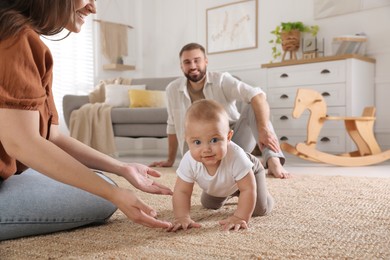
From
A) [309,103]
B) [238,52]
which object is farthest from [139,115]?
[309,103]

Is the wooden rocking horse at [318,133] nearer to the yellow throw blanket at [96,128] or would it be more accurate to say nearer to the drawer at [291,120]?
the drawer at [291,120]

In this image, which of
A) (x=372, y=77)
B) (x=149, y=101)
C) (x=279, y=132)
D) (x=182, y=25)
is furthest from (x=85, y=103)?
(x=372, y=77)

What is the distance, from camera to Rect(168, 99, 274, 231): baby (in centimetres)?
117

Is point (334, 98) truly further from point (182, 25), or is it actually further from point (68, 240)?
point (68, 240)

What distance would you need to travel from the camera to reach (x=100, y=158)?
51.9 inches

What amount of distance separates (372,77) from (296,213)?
10.1ft

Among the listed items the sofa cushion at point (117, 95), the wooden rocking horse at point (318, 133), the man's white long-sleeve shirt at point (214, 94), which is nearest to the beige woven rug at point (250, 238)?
the man's white long-sleeve shirt at point (214, 94)

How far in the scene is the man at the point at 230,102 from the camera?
96.1 inches

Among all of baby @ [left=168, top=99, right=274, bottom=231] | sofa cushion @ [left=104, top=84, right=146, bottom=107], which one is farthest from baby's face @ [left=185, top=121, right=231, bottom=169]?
sofa cushion @ [left=104, top=84, right=146, bottom=107]

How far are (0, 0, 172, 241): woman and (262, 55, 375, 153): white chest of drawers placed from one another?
115 inches

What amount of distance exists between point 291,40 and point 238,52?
0.88 metres

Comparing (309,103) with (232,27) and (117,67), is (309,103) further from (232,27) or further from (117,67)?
(117,67)

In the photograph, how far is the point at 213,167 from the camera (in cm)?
125

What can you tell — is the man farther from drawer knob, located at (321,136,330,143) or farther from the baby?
drawer knob, located at (321,136,330,143)
